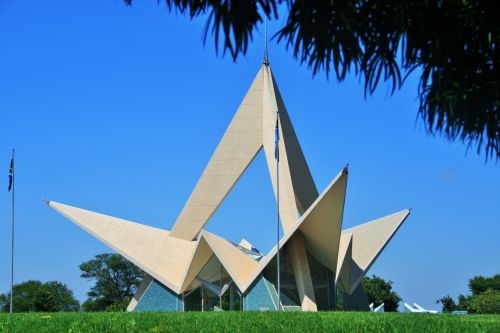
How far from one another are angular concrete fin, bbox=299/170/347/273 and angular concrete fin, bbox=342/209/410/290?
179 centimetres

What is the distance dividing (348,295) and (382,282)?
112ft

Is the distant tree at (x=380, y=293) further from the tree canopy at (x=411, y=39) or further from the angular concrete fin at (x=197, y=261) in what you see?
the tree canopy at (x=411, y=39)

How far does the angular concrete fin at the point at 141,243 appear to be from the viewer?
35.3m

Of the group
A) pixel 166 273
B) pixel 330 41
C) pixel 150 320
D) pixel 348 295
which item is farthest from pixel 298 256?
pixel 330 41

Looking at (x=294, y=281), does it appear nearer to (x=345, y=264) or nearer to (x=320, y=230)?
(x=345, y=264)

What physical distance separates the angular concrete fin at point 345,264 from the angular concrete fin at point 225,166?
7106mm

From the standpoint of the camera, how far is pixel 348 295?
36.0 metres

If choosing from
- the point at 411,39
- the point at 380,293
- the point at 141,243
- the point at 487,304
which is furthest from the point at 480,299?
the point at 411,39

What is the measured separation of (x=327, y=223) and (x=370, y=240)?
656 cm

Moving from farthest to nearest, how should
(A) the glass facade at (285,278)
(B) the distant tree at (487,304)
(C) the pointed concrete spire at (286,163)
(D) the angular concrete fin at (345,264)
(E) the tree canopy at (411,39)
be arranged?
(B) the distant tree at (487,304) < (C) the pointed concrete spire at (286,163) < (D) the angular concrete fin at (345,264) < (A) the glass facade at (285,278) < (E) the tree canopy at (411,39)

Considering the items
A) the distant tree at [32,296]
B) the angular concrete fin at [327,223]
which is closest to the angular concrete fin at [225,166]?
the angular concrete fin at [327,223]

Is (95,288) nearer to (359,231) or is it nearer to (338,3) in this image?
(359,231)

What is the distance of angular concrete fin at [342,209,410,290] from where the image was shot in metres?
35.0

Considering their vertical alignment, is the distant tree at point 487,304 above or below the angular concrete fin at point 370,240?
below
